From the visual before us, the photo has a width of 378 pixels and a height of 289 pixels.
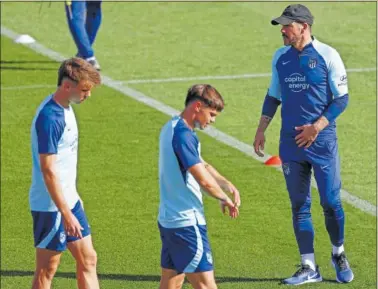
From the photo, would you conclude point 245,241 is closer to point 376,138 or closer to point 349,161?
point 349,161

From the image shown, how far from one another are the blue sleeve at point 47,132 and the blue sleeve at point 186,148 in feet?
3.18

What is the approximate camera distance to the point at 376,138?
16.4 metres

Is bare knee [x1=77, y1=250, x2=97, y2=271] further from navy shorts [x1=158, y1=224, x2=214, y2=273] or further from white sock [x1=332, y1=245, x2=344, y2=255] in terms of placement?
white sock [x1=332, y1=245, x2=344, y2=255]

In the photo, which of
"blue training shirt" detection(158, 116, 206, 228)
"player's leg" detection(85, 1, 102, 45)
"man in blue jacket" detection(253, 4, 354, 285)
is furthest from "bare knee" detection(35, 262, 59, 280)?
"player's leg" detection(85, 1, 102, 45)

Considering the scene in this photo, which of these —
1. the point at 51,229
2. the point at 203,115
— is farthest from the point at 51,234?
the point at 203,115

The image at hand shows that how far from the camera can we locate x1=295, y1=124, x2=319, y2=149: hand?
36.1 ft

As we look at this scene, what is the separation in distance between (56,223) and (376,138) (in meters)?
7.40

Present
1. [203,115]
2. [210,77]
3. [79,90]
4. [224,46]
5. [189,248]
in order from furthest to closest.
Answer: [224,46], [210,77], [79,90], [189,248], [203,115]

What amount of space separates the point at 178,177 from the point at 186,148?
0.85ft

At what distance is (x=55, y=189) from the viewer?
31.0 feet

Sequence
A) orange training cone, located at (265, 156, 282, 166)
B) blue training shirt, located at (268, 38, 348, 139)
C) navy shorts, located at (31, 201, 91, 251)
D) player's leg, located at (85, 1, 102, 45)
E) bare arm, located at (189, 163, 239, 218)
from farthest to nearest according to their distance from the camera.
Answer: player's leg, located at (85, 1, 102, 45)
orange training cone, located at (265, 156, 282, 166)
blue training shirt, located at (268, 38, 348, 139)
navy shorts, located at (31, 201, 91, 251)
bare arm, located at (189, 163, 239, 218)

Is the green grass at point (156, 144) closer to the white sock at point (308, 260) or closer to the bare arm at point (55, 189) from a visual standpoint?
the white sock at point (308, 260)

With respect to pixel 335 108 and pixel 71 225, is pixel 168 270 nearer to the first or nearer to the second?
pixel 71 225

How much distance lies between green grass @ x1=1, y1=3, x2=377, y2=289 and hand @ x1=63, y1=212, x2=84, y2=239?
6.89ft
